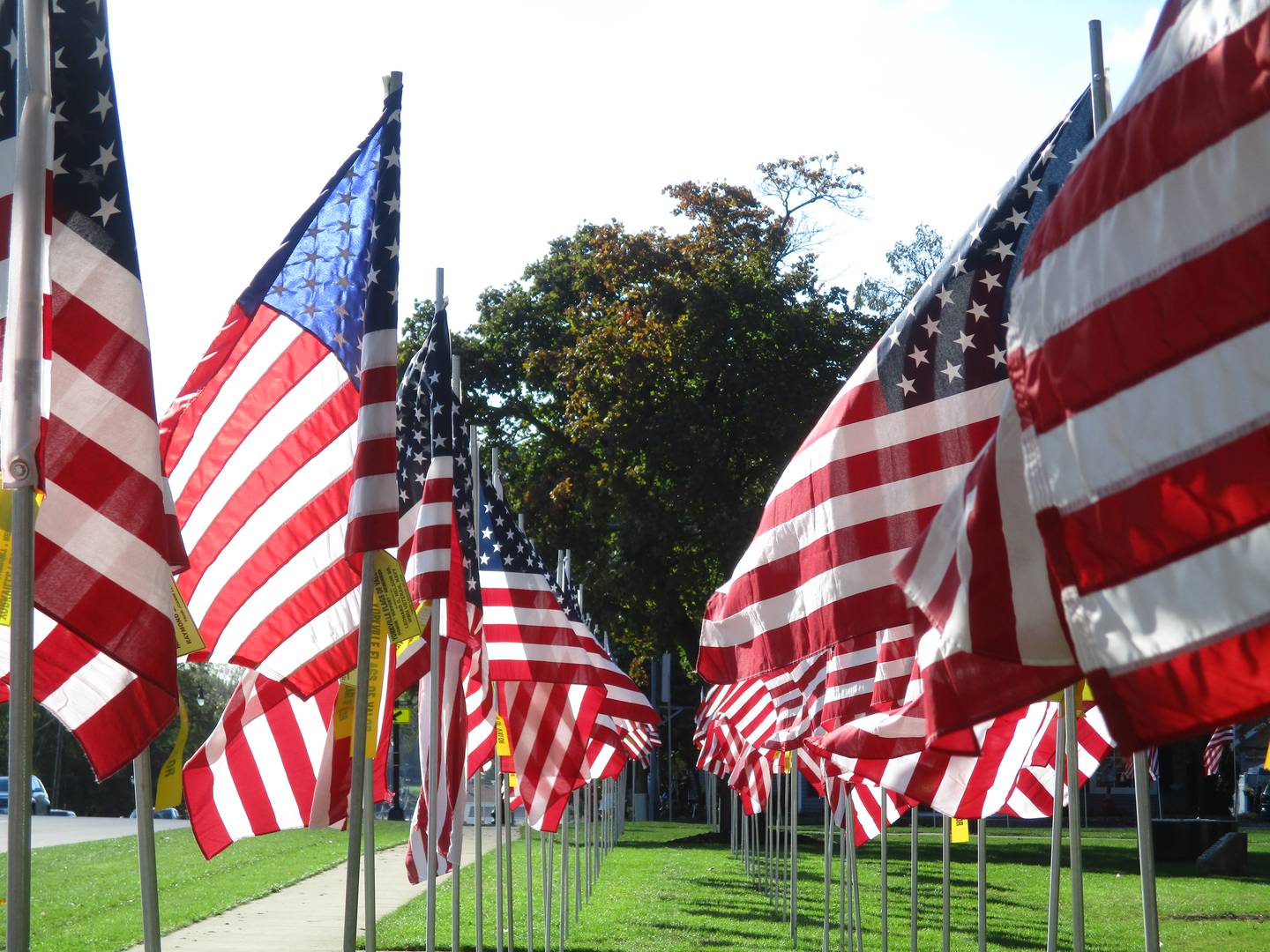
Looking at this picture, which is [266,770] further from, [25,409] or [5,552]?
[25,409]

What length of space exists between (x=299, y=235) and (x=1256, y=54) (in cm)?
505

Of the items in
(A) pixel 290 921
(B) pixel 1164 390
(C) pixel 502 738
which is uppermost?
(B) pixel 1164 390

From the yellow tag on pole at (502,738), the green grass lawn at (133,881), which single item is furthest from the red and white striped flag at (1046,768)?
the green grass lawn at (133,881)

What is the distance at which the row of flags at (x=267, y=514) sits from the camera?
15.1 feet

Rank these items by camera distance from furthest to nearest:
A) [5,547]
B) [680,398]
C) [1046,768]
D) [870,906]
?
1. [680,398]
2. [870,906]
3. [1046,768]
4. [5,547]

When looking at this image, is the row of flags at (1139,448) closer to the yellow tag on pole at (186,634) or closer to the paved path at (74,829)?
the yellow tag on pole at (186,634)

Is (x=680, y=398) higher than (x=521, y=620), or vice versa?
(x=680, y=398)

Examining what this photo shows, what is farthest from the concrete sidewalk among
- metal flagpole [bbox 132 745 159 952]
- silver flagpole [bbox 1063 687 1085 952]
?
metal flagpole [bbox 132 745 159 952]

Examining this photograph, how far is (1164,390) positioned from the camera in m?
3.18

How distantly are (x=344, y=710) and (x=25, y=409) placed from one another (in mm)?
3553

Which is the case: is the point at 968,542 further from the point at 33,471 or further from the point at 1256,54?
the point at 33,471

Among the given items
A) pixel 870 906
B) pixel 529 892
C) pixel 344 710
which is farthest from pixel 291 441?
pixel 870 906

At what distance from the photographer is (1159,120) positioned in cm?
333

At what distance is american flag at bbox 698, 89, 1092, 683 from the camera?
682 centimetres
